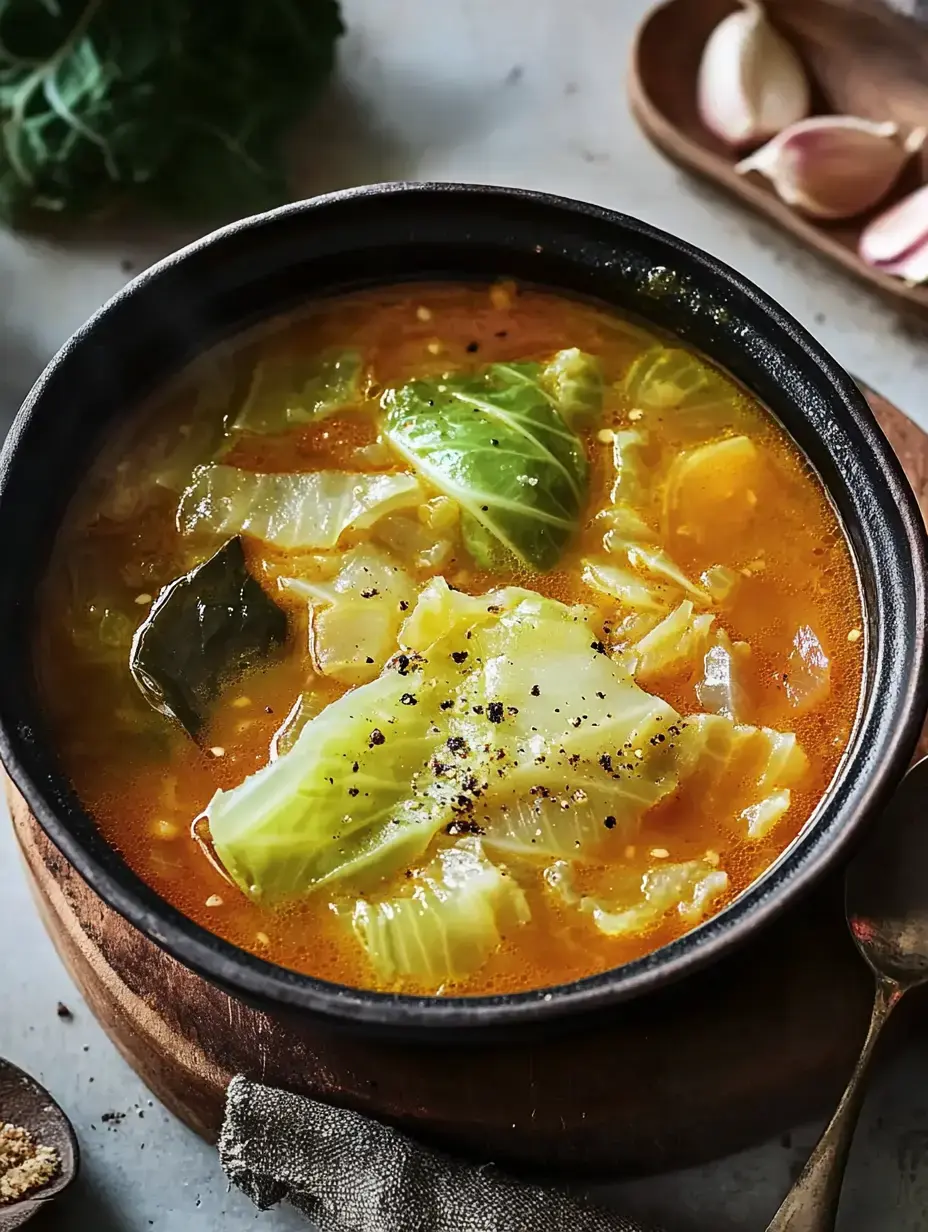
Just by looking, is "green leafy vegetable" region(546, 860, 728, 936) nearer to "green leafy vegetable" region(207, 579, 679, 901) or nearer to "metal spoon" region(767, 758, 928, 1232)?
"green leafy vegetable" region(207, 579, 679, 901)

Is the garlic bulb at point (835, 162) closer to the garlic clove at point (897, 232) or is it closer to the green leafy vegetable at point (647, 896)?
the garlic clove at point (897, 232)

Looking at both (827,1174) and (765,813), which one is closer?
(827,1174)

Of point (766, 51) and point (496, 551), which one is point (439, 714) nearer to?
point (496, 551)

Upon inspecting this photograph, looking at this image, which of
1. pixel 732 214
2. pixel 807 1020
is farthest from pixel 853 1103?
pixel 732 214

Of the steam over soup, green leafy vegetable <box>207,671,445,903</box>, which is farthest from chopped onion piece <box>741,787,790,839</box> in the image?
green leafy vegetable <box>207,671,445,903</box>

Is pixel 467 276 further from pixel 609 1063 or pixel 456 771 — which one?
pixel 609 1063

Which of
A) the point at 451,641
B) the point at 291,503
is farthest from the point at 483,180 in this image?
the point at 451,641
